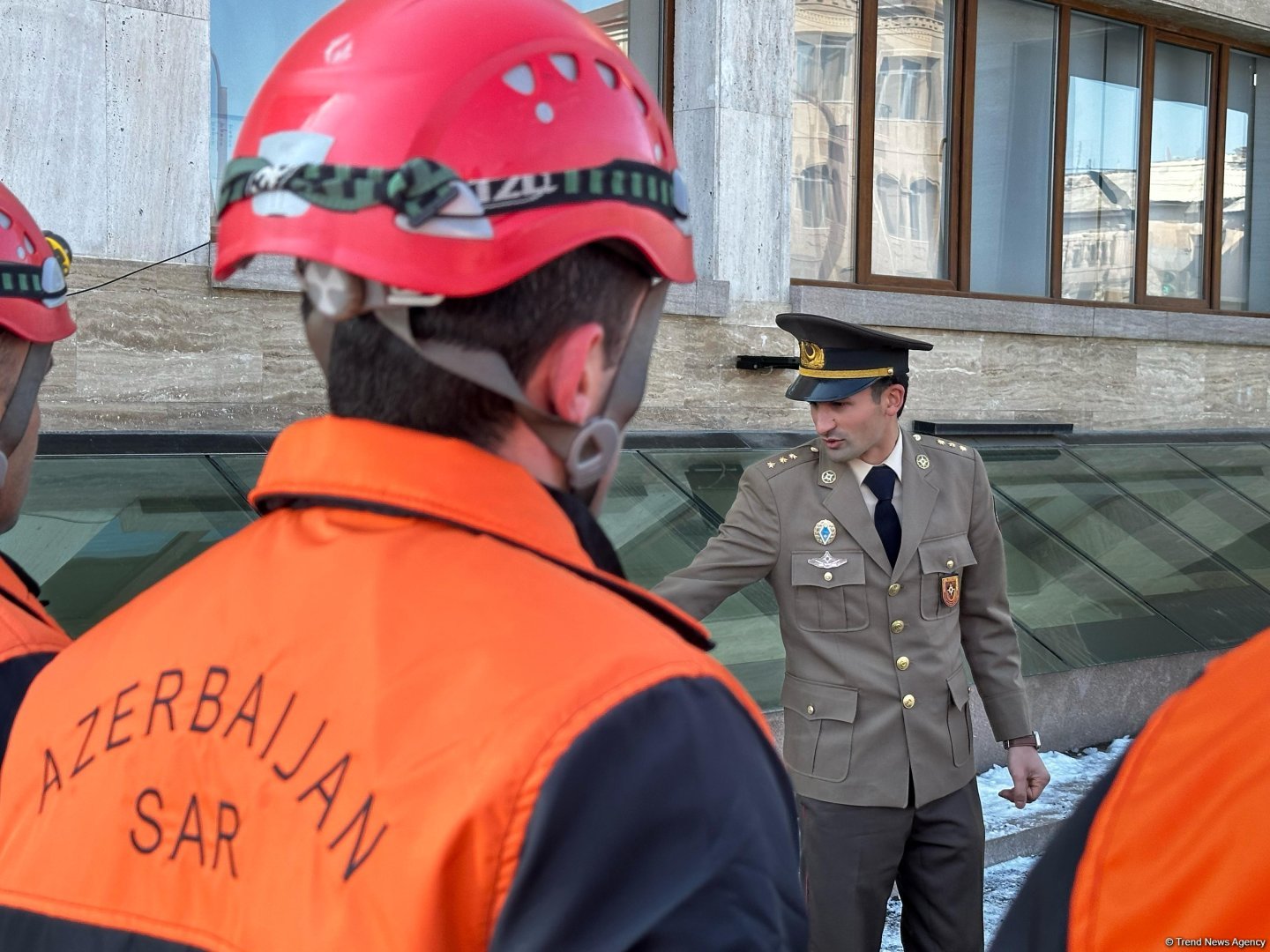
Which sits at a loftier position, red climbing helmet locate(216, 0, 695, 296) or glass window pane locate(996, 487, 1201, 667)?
red climbing helmet locate(216, 0, 695, 296)

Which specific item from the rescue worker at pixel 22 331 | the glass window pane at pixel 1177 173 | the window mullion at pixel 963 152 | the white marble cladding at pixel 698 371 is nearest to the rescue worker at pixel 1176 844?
the rescue worker at pixel 22 331

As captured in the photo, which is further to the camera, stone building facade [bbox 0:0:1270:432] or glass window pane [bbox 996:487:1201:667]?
glass window pane [bbox 996:487:1201:667]

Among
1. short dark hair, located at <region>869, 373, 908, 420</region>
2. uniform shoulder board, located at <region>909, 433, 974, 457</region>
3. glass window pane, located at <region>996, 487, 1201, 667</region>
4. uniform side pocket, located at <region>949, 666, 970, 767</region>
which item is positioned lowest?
glass window pane, located at <region>996, 487, 1201, 667</region>

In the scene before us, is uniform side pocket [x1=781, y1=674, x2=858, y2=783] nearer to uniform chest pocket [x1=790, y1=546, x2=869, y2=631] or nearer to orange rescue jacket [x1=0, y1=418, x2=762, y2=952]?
uniform chest pocket [x1=790, y1=546, x2=869, y2=631]

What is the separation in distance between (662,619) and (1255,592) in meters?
7.41

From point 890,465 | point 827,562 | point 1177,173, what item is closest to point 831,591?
point 827,562

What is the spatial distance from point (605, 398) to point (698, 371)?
6.13 metres

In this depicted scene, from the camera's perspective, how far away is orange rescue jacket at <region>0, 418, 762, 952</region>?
36.9 inches

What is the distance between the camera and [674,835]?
36.8 inches

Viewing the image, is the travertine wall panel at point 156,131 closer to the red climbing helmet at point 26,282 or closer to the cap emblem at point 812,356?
the cap emblem at point 812,356

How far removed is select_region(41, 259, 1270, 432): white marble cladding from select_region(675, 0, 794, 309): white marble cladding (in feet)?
0.79

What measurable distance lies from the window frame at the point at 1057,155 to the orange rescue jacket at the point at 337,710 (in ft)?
23.6

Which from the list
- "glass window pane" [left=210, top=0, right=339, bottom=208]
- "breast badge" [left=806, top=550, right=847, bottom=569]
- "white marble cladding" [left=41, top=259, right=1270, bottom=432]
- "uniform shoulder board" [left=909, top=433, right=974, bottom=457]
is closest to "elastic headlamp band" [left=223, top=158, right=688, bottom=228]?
"breast badge" [left=806, top=550, right=847, bottom=569]

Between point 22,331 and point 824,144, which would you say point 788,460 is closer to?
point 22,331
